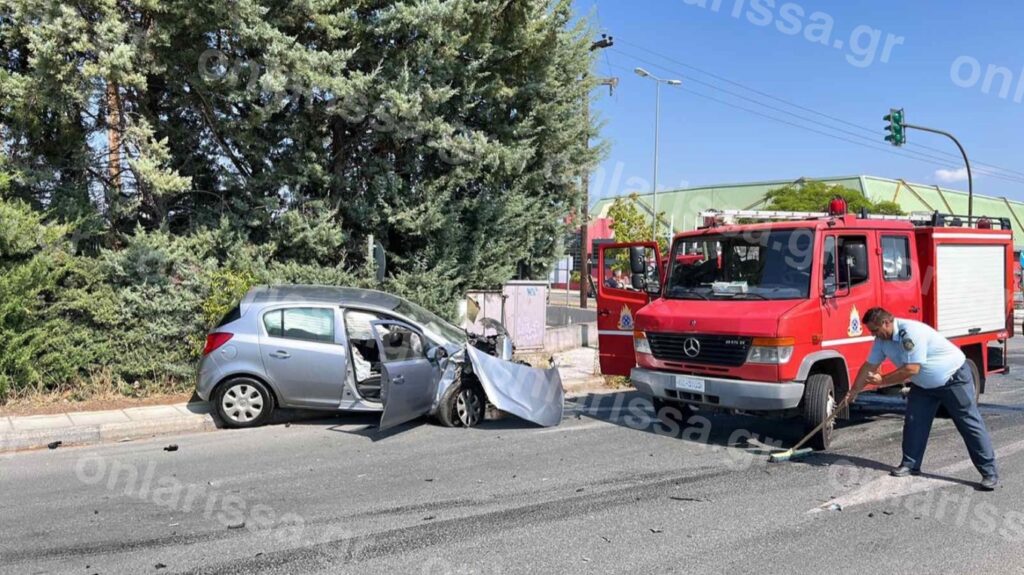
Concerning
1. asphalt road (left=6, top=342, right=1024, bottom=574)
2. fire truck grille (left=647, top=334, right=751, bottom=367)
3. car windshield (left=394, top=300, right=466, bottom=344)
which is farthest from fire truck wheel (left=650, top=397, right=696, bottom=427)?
car windshield (left=394, top=300, right=466, bottom=344)

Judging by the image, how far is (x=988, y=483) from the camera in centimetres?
566

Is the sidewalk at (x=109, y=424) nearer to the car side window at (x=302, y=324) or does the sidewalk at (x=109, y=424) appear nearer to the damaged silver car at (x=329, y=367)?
the damaged silver car at (x=329, y=367)

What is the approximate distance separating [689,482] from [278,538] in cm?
330

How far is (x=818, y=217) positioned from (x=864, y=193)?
5122cm

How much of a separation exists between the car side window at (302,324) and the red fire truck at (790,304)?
11.3ft

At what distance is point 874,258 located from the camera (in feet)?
24.7

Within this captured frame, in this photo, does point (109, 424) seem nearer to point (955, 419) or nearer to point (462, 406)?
point (462, 406)

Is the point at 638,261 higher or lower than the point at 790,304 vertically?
higher

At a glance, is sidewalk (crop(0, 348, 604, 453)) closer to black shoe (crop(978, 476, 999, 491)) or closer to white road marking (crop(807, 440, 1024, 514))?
white road marking (crop(807, 440, 1024, 514))

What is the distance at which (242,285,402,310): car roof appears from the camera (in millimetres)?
8078

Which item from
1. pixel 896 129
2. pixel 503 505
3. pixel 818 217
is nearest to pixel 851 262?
pixel 818 217

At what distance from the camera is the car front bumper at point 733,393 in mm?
6551

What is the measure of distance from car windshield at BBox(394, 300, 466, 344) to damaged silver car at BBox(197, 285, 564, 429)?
5 centimetres

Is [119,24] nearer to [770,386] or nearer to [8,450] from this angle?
[8,450]
